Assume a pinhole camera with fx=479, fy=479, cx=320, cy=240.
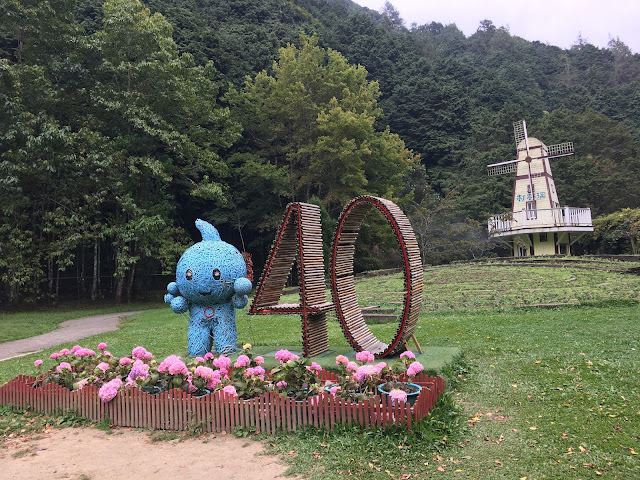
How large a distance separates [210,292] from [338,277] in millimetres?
2144

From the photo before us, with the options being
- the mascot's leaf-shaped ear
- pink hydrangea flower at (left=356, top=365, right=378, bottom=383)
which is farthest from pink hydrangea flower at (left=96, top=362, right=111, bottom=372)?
pink hydrangea flower at (left=356, top=365, right=378, bottom=383)

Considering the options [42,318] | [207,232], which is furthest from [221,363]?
[42,318]

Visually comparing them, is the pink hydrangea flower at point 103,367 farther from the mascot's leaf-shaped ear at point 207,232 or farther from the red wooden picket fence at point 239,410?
the mascot's leaf-shaped ear at point 207,232

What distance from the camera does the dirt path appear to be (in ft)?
14.2

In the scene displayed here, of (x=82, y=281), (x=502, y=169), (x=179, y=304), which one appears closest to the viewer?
(x=179, y=304)

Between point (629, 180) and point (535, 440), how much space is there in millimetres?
42073

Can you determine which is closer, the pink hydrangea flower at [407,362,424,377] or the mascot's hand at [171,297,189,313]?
the pink hydrangea flower at [407,362,424,377]

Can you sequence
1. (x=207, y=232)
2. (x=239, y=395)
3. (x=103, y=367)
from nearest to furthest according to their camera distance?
(x=239, y=395) < (x=103, y=367) < (x=207, y=232)

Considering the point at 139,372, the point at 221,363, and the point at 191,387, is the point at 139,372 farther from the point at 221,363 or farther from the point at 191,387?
the point at 221,363

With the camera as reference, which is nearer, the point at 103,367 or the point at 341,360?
the point at 341,360

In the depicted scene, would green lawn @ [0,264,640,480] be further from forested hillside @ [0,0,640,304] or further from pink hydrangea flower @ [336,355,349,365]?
forested hillside @ [0,0,640,304]

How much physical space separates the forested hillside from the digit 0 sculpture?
1438 centimetres

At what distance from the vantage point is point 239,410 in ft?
17.4

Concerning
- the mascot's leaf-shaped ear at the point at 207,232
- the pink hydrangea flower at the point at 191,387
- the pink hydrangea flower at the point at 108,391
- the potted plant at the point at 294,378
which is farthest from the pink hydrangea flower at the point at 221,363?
the mascot's leaf-shaped ear at the point at 207,232
